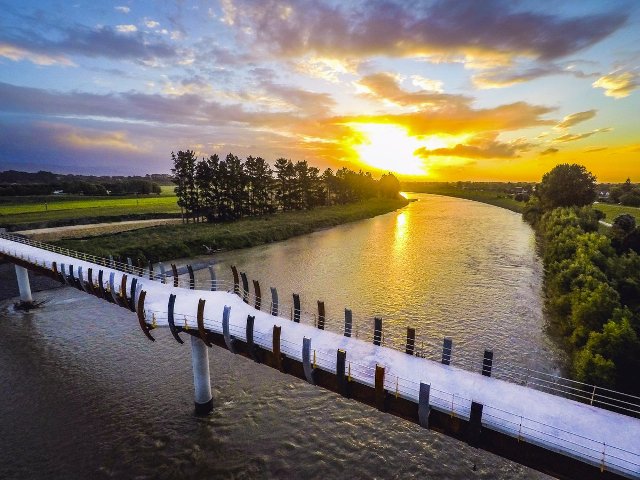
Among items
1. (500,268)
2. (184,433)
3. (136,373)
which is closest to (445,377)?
(184,433)

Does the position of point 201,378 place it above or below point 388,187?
below

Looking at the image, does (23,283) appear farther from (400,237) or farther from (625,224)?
(625,224)

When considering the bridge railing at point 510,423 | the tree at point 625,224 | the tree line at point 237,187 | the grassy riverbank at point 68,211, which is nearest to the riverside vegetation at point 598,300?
the tree at point 625,224

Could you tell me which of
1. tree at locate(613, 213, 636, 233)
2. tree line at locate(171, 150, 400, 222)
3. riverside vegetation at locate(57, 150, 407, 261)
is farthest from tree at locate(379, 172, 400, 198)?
tree at locate(613, 213, 636, 233)

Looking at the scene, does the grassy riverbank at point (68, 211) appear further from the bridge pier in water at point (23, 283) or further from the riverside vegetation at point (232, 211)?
the bridge pier in water at point (23, 283)

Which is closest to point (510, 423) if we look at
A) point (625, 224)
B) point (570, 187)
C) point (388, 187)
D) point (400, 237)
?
point (625, 224)

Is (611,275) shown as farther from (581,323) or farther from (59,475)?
(59,475)
